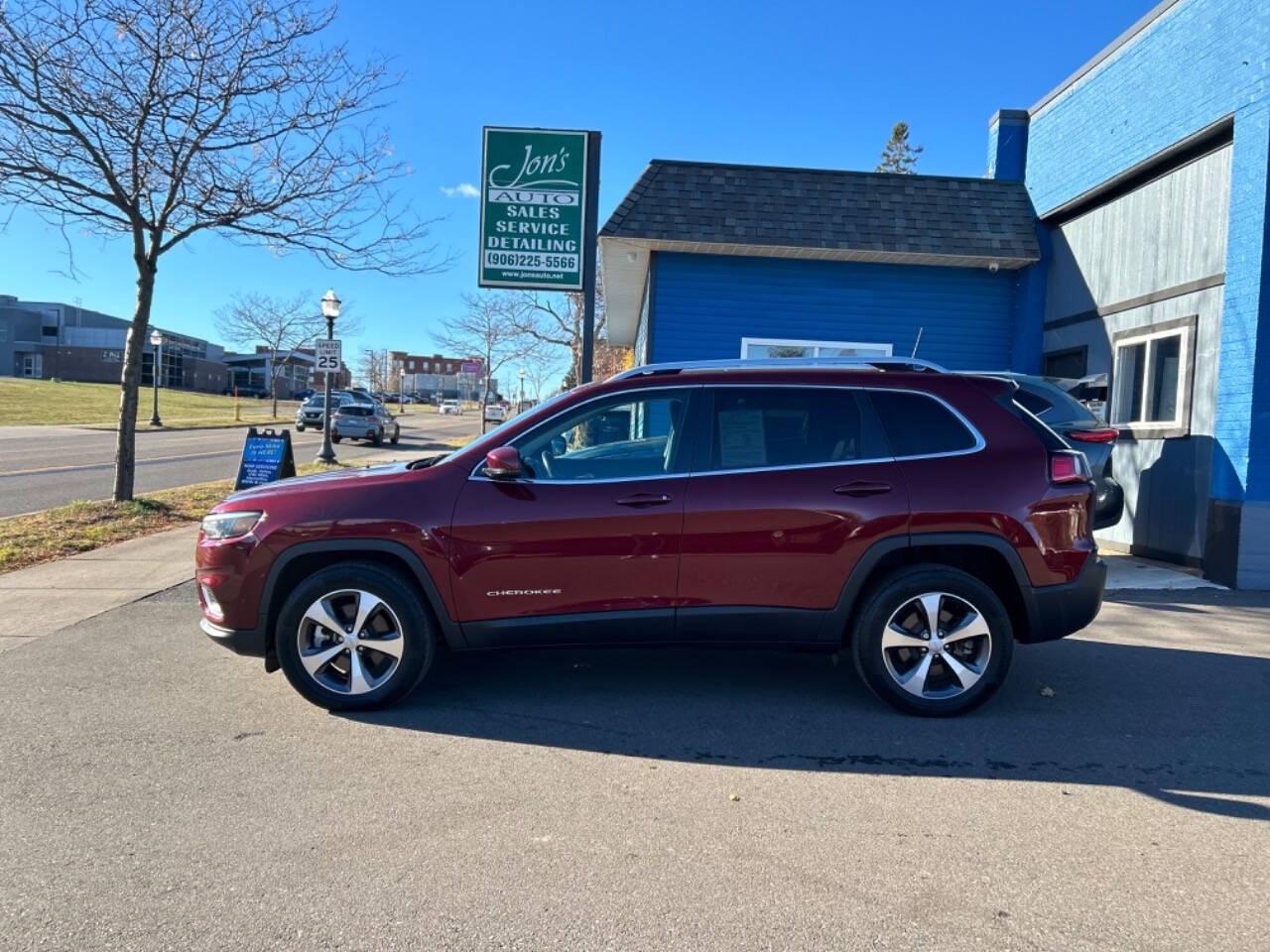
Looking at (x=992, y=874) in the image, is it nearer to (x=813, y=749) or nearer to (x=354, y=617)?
(x=813, y=749)

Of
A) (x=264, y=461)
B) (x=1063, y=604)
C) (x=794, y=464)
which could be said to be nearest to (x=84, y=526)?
(x=264, y=461)

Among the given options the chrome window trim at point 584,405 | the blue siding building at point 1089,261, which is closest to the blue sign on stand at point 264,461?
the blue siding building at point 1089,261

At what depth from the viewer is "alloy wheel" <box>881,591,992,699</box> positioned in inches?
174

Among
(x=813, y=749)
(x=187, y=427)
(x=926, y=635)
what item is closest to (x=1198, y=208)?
(x=926, y=635)

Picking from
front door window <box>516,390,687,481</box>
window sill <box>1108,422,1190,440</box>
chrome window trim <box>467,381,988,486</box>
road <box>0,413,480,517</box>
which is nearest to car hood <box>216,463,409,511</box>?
chrome window trim <box>467,381,988,486</box>

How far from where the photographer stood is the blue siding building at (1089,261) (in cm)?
807

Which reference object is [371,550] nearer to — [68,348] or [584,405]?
[584,405]

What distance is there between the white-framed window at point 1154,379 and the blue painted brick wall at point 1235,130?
62cm

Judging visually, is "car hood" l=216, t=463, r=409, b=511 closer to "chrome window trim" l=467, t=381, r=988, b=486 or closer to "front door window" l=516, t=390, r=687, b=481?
"chrome window trim" l=467, t=381, r=988, b=486

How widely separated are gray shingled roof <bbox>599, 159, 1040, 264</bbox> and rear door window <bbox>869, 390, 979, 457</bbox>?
22.1ft

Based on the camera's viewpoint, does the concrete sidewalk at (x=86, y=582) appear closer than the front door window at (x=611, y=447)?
No

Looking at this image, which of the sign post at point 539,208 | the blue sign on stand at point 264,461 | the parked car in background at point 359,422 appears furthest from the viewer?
the parked car in background at point 359,422

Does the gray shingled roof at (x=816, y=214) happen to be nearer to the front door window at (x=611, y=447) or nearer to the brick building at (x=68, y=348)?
the front door window at (x=611, y=447)

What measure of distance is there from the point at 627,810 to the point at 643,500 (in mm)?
1530
